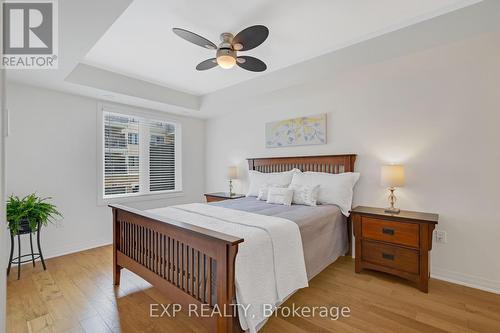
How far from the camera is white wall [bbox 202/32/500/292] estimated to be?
232cm

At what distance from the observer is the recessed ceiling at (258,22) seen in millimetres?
2025

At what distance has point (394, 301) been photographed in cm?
213

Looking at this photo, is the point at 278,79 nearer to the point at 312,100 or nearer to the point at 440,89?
the point at 312,100

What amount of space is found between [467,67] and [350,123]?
1.26 meters

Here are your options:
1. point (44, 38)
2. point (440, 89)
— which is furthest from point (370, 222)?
point (44, 38)

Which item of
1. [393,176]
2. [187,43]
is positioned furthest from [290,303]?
[187,43]

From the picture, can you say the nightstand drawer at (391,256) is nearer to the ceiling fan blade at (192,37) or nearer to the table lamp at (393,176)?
the table lamp at (393,176)

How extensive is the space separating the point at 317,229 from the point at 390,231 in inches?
31.1

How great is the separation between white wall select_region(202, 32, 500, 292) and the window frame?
2.39 meters

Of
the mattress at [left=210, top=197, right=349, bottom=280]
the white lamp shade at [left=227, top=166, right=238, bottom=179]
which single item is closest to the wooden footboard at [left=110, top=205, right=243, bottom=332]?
the mattress at [left=210, top=197, right=349, bottom=280]

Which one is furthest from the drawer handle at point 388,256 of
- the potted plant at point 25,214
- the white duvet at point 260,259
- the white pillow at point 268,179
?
the potted plant at point 25,214

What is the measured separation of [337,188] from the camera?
3.01 metres

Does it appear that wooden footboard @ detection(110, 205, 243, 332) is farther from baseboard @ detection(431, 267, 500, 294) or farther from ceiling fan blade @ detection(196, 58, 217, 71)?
baseboard @ detection(431, 267, 500, 294)
